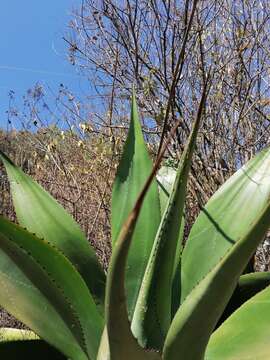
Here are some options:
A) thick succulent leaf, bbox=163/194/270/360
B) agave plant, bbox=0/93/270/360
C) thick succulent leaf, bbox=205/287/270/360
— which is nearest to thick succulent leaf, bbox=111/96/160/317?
agave plant, bbox=0/93/270/360

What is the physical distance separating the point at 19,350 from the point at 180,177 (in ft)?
1.74

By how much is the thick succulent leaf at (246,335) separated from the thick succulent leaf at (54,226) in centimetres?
33

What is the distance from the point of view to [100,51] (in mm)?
3951

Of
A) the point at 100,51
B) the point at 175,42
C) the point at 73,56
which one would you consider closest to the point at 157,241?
the point at 175,42

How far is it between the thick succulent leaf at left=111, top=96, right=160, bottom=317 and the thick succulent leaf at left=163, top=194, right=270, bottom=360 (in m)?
0.33

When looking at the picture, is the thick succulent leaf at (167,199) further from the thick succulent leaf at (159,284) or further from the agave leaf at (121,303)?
the agave leaf at (121,303)

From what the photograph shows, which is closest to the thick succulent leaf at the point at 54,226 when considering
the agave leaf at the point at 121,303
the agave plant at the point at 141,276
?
the agave plant at the point at 141,276

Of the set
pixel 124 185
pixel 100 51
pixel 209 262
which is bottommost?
pixel 209 262

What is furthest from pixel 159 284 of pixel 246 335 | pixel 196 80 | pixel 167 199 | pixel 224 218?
pixel 196 80

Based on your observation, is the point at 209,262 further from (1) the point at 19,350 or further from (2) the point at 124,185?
(1) the point at 19,350

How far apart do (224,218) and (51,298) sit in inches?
18.1

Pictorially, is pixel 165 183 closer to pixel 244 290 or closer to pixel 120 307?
pixel 244 290

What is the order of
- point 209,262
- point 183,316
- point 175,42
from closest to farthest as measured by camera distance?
point 183,316 < point 209,262 < point 175,42

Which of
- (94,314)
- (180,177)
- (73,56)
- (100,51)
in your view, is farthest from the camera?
(73,56)
